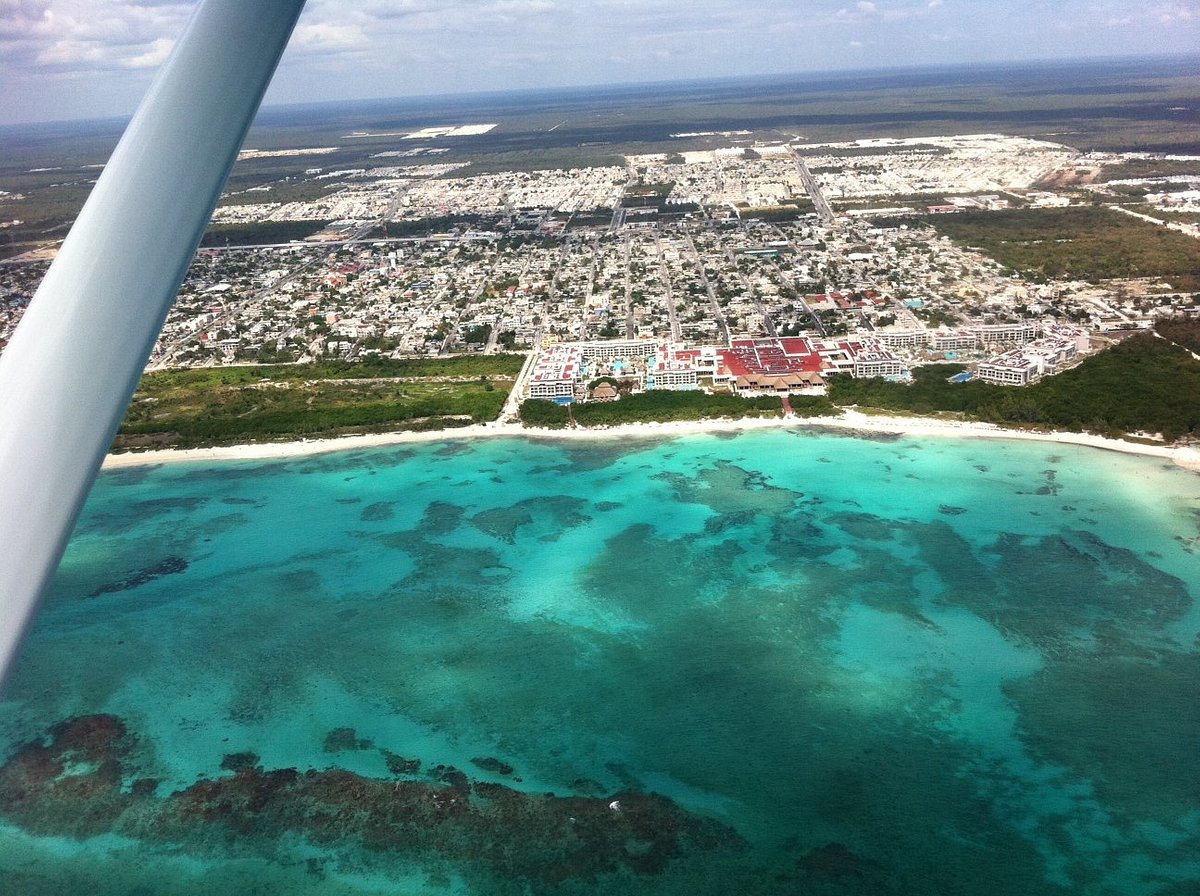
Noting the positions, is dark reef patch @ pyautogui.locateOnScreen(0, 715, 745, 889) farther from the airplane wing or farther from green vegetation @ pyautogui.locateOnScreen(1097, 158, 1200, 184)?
green vegetation @ pyautogui.locateOnScreen(1097, 158, 1200, 184)

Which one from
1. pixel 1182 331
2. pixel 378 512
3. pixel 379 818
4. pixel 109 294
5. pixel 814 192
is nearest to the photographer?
pixel 109 294

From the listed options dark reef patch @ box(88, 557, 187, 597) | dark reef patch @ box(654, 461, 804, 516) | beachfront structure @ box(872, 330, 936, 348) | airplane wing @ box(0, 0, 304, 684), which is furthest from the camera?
beachfront structure @ box(872, 330, 936, 348)

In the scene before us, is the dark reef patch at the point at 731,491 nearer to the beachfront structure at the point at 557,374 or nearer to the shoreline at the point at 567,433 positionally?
the shoreline at the point at 567,433

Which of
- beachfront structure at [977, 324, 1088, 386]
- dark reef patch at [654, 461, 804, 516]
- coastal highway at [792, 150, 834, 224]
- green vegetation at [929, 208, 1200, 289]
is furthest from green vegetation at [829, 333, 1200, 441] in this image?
coastal highway at [792, 150, 834, 224]

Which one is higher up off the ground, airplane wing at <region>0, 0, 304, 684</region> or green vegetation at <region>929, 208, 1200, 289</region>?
airplane wing at <region>0, 0, 304, 684</region>

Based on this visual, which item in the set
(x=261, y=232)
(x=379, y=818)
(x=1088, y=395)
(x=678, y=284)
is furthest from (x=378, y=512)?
(x=261, y=232)

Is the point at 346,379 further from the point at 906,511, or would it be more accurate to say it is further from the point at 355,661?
the point at 906,511

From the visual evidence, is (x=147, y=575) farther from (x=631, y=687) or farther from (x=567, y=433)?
(x=567, y=433)
